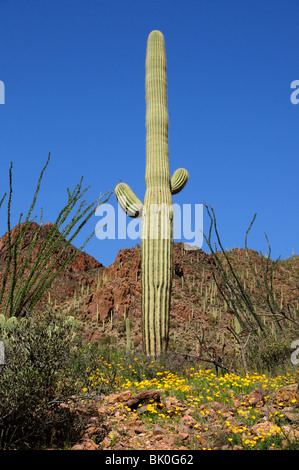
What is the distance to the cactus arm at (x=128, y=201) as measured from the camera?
38.4 ft

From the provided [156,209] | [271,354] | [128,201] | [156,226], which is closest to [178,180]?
[156,209]

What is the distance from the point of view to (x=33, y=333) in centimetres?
497

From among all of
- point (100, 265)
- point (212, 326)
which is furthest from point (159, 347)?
point (100, 265)

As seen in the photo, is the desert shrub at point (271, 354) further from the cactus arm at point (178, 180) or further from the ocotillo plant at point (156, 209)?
the cactus arm at point (178, 180)

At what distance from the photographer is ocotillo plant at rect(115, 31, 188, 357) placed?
10.8 meters

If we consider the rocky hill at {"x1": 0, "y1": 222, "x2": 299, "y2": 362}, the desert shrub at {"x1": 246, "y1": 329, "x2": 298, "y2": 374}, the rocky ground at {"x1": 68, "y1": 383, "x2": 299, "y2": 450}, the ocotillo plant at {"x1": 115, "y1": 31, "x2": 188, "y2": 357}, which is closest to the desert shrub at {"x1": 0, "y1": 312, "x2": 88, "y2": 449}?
the rocky ground at {"x1": 68, "y1": 383, "x2": 299, "y2": 450}

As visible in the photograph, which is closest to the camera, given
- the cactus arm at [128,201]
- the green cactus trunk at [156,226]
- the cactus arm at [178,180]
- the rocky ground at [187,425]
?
the rocky ground at [187,425]

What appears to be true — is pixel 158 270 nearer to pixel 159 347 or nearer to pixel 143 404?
pixel 159 347

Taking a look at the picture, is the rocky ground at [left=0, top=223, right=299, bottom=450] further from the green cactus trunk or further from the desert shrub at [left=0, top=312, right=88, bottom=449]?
the green cactus trunk

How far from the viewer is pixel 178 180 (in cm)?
1200

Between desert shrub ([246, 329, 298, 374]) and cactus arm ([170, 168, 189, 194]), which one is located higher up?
cactus arm ([170, 168, 189, 194])

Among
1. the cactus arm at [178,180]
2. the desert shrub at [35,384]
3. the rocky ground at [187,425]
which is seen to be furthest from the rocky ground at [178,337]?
the cactus arm at [178,180]

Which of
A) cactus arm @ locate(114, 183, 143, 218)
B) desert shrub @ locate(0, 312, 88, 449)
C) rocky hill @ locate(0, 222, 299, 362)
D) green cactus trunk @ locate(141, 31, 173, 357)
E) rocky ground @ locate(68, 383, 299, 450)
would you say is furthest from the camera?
rocky hill @ locate(0, 222, 299, 362)
